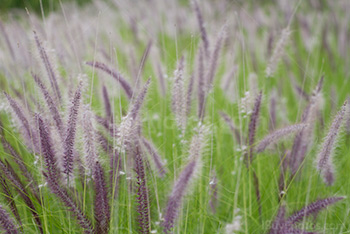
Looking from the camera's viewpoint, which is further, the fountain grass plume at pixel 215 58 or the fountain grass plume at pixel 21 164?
the fountain grass plume at pixel 215 58

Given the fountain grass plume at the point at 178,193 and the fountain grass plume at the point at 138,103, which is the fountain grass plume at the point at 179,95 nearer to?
the fountain grass plume at the point at 138,103

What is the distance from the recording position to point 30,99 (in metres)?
1.93

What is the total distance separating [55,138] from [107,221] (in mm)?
386

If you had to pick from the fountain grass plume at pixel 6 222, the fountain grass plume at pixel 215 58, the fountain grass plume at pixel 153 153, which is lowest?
the fountain grass plume at pixel 6 222

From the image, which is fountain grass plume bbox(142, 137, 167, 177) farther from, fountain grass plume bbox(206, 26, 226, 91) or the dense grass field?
fountain grass plume bbox(206, 26, 226, 91)

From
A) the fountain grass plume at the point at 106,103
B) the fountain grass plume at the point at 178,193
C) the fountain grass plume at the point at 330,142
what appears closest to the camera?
the fountain grass plume at the point at 178,193

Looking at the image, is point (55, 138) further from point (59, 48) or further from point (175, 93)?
point (59, 48)

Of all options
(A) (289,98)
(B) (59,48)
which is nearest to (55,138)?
(B) (59,48)

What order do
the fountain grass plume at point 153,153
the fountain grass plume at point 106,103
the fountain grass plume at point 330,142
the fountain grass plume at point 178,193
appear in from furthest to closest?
the fountain grass plume at point 106,103 < the fountain grass plume at point 153,153 < the fountain grass plume at point 330,142 < the fountain grass plume at point 178,193

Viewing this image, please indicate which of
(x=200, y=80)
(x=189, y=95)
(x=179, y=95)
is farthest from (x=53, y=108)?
(x=200, y=80)

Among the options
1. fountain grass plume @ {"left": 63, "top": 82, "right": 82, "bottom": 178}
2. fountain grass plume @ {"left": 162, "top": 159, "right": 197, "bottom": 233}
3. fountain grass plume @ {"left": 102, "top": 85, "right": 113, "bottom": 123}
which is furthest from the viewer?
fountain grass plume @ {"left": 102, "top": 85, "right": 113, "bottom": 123}

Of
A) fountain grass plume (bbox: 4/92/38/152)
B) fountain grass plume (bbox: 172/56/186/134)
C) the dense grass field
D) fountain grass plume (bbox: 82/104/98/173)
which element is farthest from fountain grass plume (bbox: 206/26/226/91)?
fountain grass plume (bbox: 4/92/38/152)

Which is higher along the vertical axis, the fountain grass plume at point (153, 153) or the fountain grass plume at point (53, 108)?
the fountain grass plume at point (53, 108)

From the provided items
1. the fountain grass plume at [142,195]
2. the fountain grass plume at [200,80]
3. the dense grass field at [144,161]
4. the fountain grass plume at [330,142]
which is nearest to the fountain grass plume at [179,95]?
the dense grass field at [144,161]
